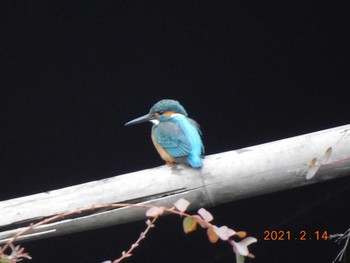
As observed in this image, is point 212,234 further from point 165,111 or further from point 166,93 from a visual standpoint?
point 166,93

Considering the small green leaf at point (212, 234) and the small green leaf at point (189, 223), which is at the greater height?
the small green leaf at point (189, 223)

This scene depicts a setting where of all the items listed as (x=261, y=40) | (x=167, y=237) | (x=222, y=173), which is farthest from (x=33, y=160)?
(x=222, y=173)

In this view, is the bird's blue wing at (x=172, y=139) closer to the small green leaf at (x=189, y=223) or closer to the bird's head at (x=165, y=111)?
the bird's head at (x=165, y=111)

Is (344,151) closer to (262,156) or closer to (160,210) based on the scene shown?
(262,156)

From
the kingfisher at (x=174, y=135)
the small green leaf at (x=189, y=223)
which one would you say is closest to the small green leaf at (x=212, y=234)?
the small green leaf at (x=189, y=223)

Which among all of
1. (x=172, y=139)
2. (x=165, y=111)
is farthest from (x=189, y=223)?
(x=165, y=111)

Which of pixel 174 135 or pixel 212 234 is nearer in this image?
pixel 212 234
